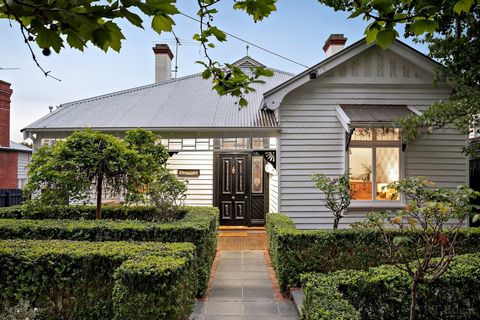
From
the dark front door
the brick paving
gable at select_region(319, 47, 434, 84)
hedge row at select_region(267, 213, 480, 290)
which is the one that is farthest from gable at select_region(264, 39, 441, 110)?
the dark front door

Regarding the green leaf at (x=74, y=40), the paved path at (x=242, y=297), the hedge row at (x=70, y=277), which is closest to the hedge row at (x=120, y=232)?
the paved path at (x=242, y=297)

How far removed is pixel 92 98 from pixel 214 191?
216 inches

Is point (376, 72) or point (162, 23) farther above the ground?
point (376, 72)

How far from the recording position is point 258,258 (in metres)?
8.32

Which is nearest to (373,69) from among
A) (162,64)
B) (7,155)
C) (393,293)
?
(393,293)

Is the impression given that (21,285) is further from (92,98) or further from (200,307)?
(92,98)

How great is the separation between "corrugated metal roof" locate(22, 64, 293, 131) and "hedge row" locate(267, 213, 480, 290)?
410cm

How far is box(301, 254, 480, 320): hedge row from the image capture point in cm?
351

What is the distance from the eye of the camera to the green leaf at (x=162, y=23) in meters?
1.67

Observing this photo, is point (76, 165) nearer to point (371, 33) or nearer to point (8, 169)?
point (371, 33)

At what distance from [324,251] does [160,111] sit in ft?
23.1

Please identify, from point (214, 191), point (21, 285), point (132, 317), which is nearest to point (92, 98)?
point (214, 191)

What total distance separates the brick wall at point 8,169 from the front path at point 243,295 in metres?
13.9

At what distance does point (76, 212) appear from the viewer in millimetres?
7699
